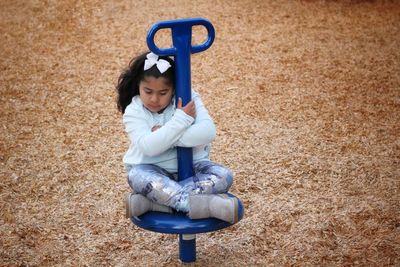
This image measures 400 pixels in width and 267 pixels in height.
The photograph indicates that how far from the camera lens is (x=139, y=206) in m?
2.43

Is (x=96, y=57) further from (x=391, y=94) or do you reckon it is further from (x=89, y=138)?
(x=391, y=94)

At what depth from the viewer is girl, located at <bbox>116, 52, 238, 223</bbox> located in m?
2.42

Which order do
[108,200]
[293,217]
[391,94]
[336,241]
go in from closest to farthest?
[336,241] → [293,217] → [108,200] → [391,94]

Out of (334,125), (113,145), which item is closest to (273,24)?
(334,125)

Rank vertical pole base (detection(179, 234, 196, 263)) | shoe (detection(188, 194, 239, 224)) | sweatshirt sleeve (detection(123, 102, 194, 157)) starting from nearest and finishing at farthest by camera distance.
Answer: shoe (detection(188, 194, 239, 224))
sweatshirt sleeve (detection(123, 102, 194, 157))
vertical pole base (detection(179, 234, 196, 263))

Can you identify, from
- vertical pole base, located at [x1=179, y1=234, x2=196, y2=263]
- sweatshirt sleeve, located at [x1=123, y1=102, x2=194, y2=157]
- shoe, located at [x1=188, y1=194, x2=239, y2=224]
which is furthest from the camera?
vertical pole base, located at [x1=179, y1=234, x2=196, y2=263]

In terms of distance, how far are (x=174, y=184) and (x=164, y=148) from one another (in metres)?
0.17

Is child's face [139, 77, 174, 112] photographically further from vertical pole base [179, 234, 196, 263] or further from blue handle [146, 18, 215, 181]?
vertical pole base [179, 234, 196, 263]

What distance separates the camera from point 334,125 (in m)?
4.45

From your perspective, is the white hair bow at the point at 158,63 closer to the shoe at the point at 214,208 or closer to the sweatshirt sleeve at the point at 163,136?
the sweatshirt sleeve at the point at 163,136

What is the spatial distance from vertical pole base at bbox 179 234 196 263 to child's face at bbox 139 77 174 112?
0.70m

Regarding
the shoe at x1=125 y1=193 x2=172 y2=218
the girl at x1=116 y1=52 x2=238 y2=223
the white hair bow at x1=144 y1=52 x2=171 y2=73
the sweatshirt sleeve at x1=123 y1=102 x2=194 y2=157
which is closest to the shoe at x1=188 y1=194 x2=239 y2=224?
the girl at x1=116 y1=52 x2=238 y2=223

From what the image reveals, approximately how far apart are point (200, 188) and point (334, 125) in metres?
2.28

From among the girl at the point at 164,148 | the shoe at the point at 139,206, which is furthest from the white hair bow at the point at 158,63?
the shoe at the point at 139,206
